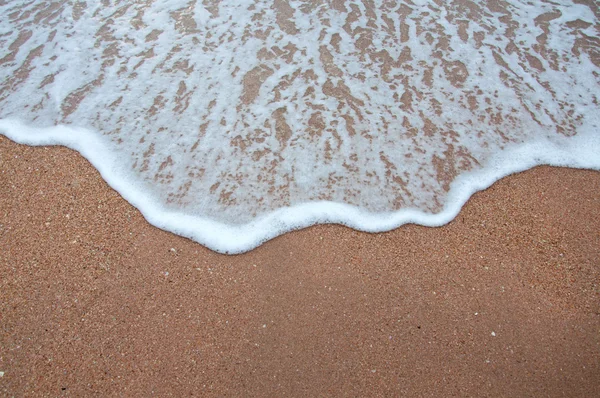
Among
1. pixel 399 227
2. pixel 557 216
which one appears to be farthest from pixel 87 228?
pixel 557 216

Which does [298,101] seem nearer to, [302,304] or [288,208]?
[288,208]

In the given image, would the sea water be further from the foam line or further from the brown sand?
the brown sand

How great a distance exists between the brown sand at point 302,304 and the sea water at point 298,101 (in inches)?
7.8

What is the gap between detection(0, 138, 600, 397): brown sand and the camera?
1805 mm

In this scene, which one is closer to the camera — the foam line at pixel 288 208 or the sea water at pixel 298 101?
the foam line at pixel 288 208

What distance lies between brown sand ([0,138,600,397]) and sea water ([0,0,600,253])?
20 centimetres

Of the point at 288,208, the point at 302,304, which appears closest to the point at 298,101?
the point at 288,208

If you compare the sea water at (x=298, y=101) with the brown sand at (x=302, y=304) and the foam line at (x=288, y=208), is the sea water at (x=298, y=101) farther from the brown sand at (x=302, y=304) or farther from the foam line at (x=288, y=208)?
the brown sand at (x=302, y=304)

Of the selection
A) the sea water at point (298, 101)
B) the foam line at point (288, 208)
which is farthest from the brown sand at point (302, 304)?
the sea water at point (298, 101)

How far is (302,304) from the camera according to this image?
2033mm

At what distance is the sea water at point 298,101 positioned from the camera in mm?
2521

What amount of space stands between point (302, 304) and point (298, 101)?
1.58 meters

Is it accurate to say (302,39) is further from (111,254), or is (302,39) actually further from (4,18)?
(4,18)

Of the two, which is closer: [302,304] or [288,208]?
[302,304]
